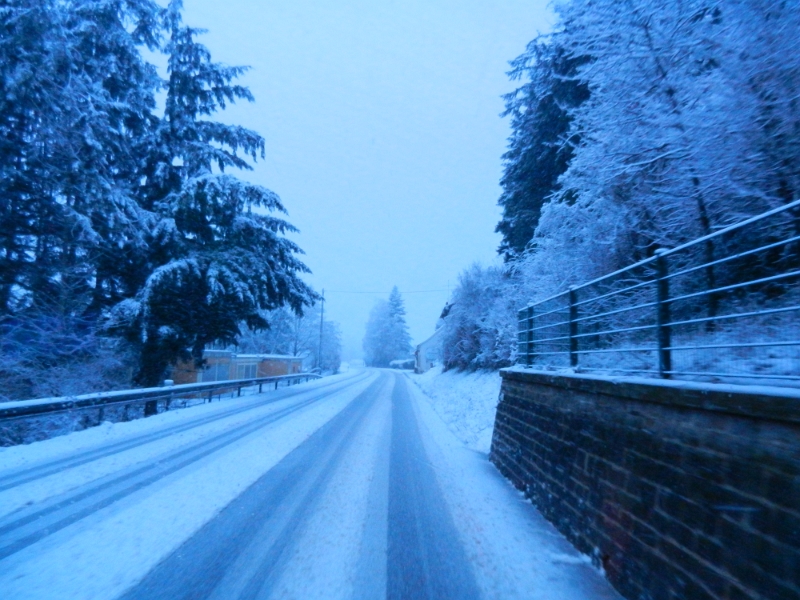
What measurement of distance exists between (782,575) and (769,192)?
20.4 feet

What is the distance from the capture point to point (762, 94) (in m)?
7.20

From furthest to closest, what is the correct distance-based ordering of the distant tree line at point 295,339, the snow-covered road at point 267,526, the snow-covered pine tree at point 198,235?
1. the distant tree line at point 295,339
2. the snow-covered pine tree at point 198,235
3. the snow-covered road at point 267,526

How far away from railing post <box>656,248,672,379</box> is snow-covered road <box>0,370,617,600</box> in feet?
5.99

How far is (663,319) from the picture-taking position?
4.67 m

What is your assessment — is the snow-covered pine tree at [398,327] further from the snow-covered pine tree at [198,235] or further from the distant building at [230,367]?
the snow-covered pine tree at [198,235]

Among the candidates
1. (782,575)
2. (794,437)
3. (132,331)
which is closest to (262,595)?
(782,575)

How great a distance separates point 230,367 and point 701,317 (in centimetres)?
3111

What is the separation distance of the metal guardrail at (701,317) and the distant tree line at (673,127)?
0.43 metres

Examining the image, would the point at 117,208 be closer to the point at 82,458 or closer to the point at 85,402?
the point at 85,402

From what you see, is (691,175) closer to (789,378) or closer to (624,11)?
(624,11)

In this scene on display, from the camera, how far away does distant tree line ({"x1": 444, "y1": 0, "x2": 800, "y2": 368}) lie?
23.4ft

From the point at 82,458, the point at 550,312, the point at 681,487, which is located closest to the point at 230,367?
the point at 82,458

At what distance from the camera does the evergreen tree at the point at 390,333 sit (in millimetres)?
97875

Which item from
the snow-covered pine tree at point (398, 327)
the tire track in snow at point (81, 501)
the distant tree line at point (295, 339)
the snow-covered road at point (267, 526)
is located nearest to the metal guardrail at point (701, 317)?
the snow-covered road at point (267, 526)
